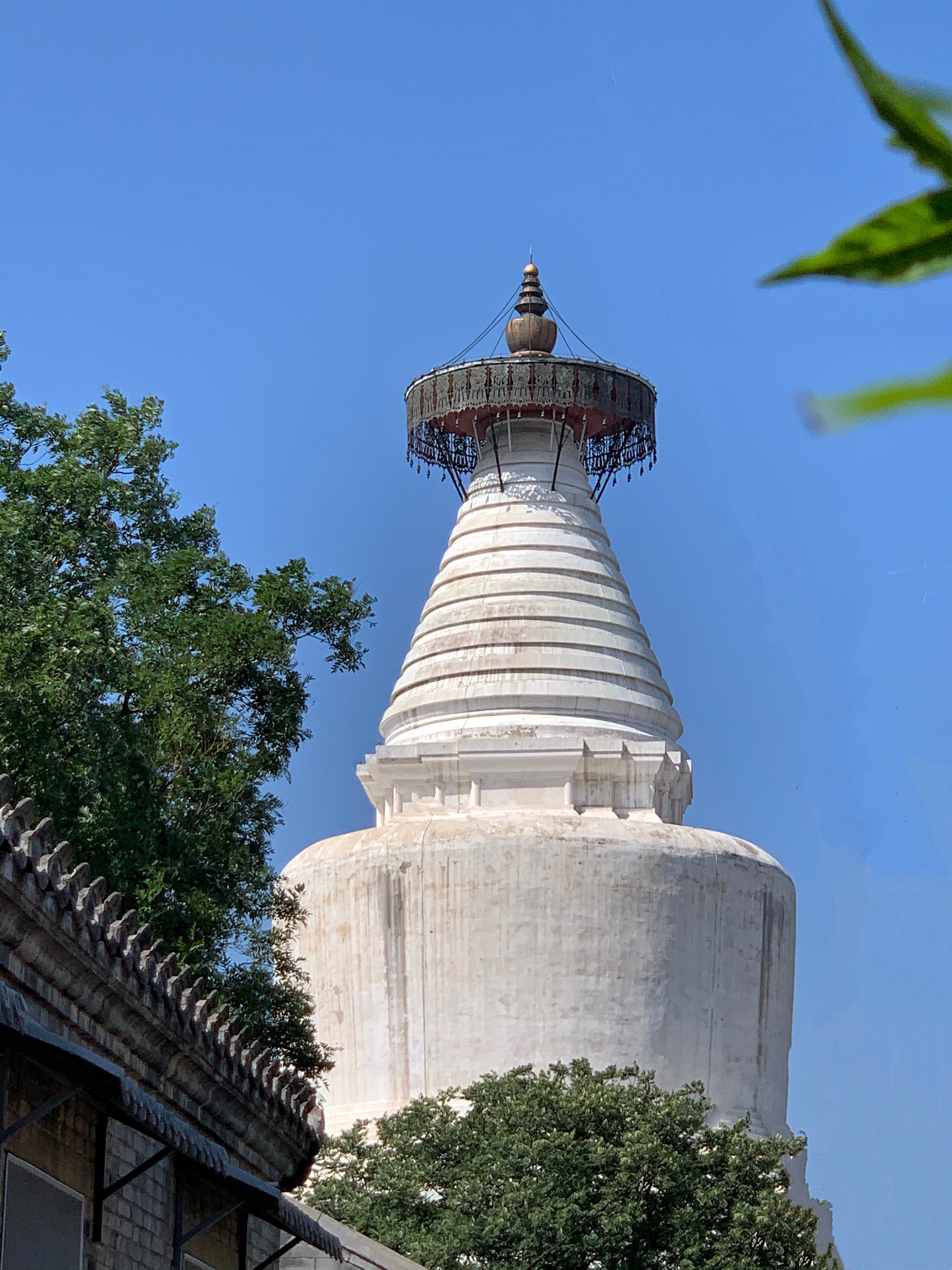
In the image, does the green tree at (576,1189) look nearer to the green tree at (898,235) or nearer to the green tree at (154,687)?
the green tree at (154,687)

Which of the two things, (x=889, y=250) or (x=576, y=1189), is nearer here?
(x=889, y=250)

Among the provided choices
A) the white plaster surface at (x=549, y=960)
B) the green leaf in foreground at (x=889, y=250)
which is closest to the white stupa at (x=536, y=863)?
the white plaster surface at (x=549, y=960)

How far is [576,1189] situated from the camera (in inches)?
821

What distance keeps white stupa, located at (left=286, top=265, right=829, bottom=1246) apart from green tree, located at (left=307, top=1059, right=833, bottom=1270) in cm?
730

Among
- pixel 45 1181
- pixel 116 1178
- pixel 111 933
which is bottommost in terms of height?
pixel 45 1181

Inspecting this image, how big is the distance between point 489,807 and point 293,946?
386 cm

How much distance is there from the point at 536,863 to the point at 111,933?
67.8ft

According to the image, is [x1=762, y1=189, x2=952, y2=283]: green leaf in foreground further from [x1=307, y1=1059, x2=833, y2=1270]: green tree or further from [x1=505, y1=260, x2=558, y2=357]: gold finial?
[x1=505, y1=260, x2=558, y2=357]: gold finial

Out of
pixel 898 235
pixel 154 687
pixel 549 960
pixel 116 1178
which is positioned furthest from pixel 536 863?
pixel 898 235

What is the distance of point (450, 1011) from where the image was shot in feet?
100

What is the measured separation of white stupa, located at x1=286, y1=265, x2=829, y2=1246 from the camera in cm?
3038

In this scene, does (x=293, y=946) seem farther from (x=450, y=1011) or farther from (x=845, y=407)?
(x=845, y=407)

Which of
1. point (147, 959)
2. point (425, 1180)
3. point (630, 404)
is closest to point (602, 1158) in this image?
point (425, 1180)

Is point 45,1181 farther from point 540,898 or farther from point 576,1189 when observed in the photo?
point 540,898
